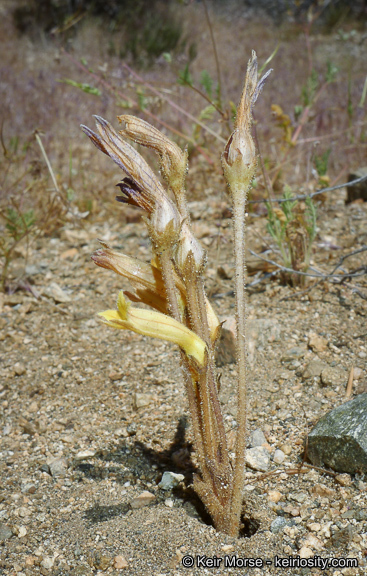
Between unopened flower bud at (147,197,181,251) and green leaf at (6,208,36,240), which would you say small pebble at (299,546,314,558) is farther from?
green leaf at (6,208,36,240)

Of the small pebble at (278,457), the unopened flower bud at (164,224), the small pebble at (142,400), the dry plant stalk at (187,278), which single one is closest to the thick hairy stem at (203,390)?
the dry plant stalk at (187,278)

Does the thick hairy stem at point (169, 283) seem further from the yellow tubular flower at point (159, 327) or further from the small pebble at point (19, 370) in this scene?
the small pebble at point (19, 370)

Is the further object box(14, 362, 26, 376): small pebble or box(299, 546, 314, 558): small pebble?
box(14, 362, 26, 376): small pebble

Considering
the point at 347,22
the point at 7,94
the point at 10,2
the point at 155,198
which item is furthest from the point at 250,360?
the point at 347,22

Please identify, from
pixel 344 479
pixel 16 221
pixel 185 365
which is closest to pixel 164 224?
pixel 185 365

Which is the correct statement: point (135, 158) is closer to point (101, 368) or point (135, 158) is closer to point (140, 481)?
point (140, 481)

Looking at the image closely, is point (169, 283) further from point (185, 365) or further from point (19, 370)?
point (19, 370)

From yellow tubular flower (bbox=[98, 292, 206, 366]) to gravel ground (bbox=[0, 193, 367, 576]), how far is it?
22.5 inches

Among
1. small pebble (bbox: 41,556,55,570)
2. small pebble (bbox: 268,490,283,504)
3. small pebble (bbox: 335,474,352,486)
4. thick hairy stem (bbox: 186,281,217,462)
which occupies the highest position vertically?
thick hairy stem (bbox: 186,281,217,462)

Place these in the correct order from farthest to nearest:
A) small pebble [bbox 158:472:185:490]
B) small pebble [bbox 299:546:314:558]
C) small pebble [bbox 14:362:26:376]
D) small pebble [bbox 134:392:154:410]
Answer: small pebble [bbox 14:362:26:376] < small pebble [bbox 134:392:154:410] < small pebble [bbox 158:472:185:490] < small pebble [bbox 299:546:314:558]

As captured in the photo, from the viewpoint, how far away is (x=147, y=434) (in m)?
1.97

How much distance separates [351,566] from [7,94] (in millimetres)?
6036

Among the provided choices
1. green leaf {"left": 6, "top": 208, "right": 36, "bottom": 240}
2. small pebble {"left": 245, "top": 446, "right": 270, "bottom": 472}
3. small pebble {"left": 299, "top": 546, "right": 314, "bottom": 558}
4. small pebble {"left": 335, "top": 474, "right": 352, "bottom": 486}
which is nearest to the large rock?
small pebble {"left": 335, "top": 474, "right": 352, "bottom": 486}

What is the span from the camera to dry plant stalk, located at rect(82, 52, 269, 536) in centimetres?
129
